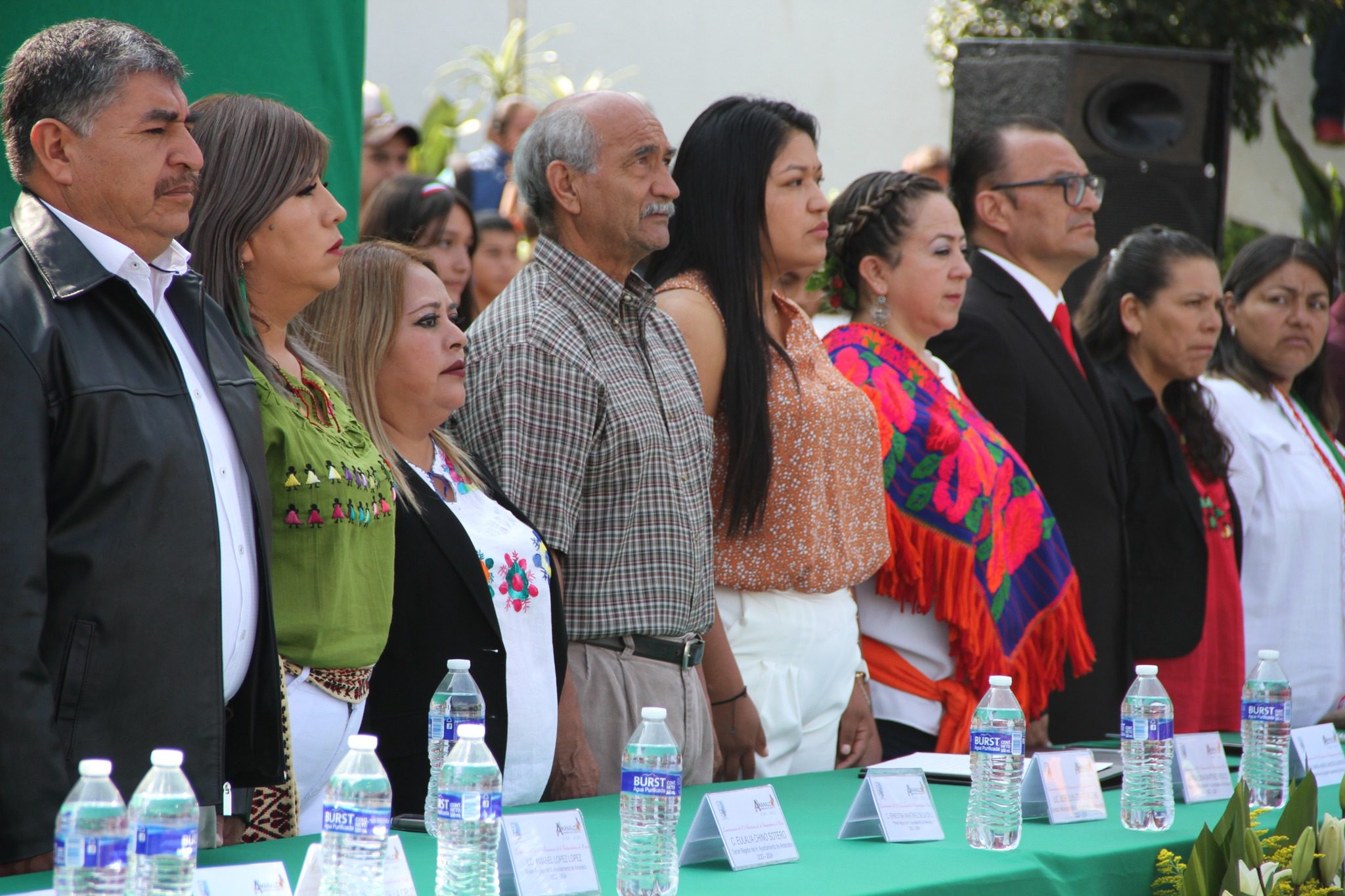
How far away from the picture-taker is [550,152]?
2.80 m

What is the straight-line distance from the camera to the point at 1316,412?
14.8ft

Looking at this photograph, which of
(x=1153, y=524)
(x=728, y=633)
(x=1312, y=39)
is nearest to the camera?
(x=728, y=633)

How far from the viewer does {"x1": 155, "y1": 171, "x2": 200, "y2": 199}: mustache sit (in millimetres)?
1912

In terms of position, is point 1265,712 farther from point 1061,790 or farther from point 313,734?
point 313,734

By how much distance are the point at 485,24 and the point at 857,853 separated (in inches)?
329

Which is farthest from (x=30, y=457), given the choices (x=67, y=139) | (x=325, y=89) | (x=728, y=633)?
(x=325, y=89)

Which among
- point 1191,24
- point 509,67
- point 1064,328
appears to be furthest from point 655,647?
point 1191,24

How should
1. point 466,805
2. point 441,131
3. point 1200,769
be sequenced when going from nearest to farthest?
point 466,805
point 1200,769
point 441,131

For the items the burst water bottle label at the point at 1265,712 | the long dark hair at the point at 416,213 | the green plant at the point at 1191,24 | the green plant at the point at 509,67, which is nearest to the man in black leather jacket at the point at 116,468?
the burst water bottle label at the point at 1265,712

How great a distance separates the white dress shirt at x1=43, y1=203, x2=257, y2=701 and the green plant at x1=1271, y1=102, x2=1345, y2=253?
6.71 metres

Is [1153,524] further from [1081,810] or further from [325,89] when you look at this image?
[325,89]

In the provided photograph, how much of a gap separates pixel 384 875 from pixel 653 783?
1.24 feet

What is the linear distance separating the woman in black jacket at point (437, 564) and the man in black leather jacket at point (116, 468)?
0.37 m

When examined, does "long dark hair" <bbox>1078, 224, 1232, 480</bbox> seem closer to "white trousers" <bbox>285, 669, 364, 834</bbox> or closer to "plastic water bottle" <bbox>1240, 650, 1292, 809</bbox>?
"plastic water bottle" <bbox>1240, 650, 1292, 809</bbox>
